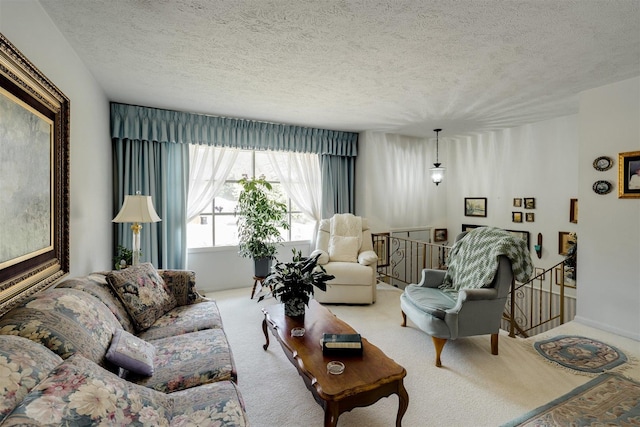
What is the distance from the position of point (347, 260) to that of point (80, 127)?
3.21m

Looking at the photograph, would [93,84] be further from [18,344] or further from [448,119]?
[448,119]

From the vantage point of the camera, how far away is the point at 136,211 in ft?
9.66

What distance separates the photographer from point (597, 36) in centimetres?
219

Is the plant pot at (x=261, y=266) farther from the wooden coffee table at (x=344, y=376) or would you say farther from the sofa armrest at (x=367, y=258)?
the wooden coffee table at (x=344, y=376)

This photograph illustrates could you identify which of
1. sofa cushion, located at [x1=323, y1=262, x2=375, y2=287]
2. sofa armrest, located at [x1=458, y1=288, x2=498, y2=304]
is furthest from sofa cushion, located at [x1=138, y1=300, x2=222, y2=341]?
sofa armrest, located at [x1=458, y1=288, x2=498, y2=304]

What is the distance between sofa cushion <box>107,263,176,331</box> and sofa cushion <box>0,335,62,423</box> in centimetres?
96

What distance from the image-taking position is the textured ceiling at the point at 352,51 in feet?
6.20

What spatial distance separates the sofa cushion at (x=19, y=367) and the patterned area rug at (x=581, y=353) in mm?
3277

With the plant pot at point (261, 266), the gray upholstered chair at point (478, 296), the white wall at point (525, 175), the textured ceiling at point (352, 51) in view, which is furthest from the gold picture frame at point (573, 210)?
the plant pot at point (261, 266)

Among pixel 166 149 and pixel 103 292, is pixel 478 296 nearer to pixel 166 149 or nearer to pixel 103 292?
pixel 103 292

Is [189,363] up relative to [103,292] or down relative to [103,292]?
down

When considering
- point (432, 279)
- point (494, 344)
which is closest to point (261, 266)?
point (432, 279)

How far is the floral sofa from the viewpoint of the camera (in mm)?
958

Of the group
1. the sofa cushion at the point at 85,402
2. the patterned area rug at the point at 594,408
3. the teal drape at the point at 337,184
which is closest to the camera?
the sofa cushion at the point at 85,402
